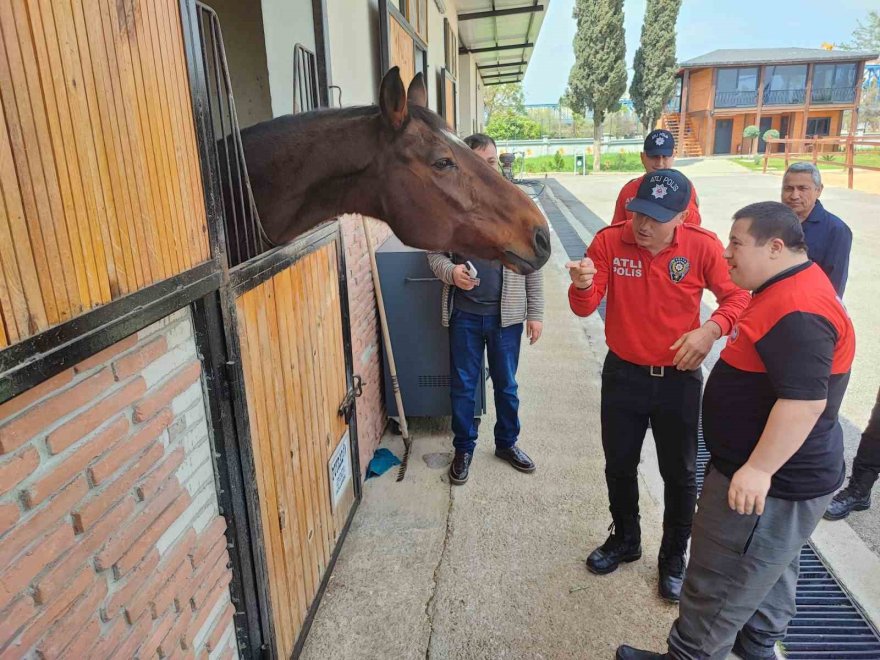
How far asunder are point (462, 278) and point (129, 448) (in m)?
2.40

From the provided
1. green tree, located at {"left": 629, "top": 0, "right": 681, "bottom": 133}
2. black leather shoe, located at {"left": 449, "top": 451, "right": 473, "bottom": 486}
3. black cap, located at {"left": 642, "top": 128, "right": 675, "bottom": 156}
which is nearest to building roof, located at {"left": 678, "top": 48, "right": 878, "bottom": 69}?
green tree, located at {"left": 629, "top": 0, "right": 681, "bottom": 133}

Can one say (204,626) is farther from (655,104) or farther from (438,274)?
(655,104)

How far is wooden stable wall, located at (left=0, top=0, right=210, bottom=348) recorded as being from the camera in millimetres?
1032

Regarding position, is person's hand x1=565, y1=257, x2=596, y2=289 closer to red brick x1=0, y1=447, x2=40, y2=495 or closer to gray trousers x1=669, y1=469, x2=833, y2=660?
gray trousers x1=669, y1=469, x2=833, y2=660

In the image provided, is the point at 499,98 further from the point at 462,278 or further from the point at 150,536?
the point at 150,536

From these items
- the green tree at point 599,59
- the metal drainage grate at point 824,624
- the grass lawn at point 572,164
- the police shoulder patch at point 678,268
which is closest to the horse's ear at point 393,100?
the police shoulder patch at point 678,268

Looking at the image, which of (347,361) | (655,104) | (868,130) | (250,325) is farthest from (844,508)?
(868,130)

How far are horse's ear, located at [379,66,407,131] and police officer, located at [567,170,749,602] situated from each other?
95 cm

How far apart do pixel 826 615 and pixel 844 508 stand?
91cm

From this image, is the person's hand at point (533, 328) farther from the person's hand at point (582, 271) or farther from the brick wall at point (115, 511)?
the brick wall at point (115, 511)

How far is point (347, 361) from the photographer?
3342 millimetres

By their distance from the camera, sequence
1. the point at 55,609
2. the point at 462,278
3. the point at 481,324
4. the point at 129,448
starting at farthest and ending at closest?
1. the point at 481,324
2. the point at 462,278
3. the point at 129,448
4. the point at 55,609

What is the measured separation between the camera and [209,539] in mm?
1820

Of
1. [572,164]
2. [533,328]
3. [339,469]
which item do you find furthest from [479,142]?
[572,164]
